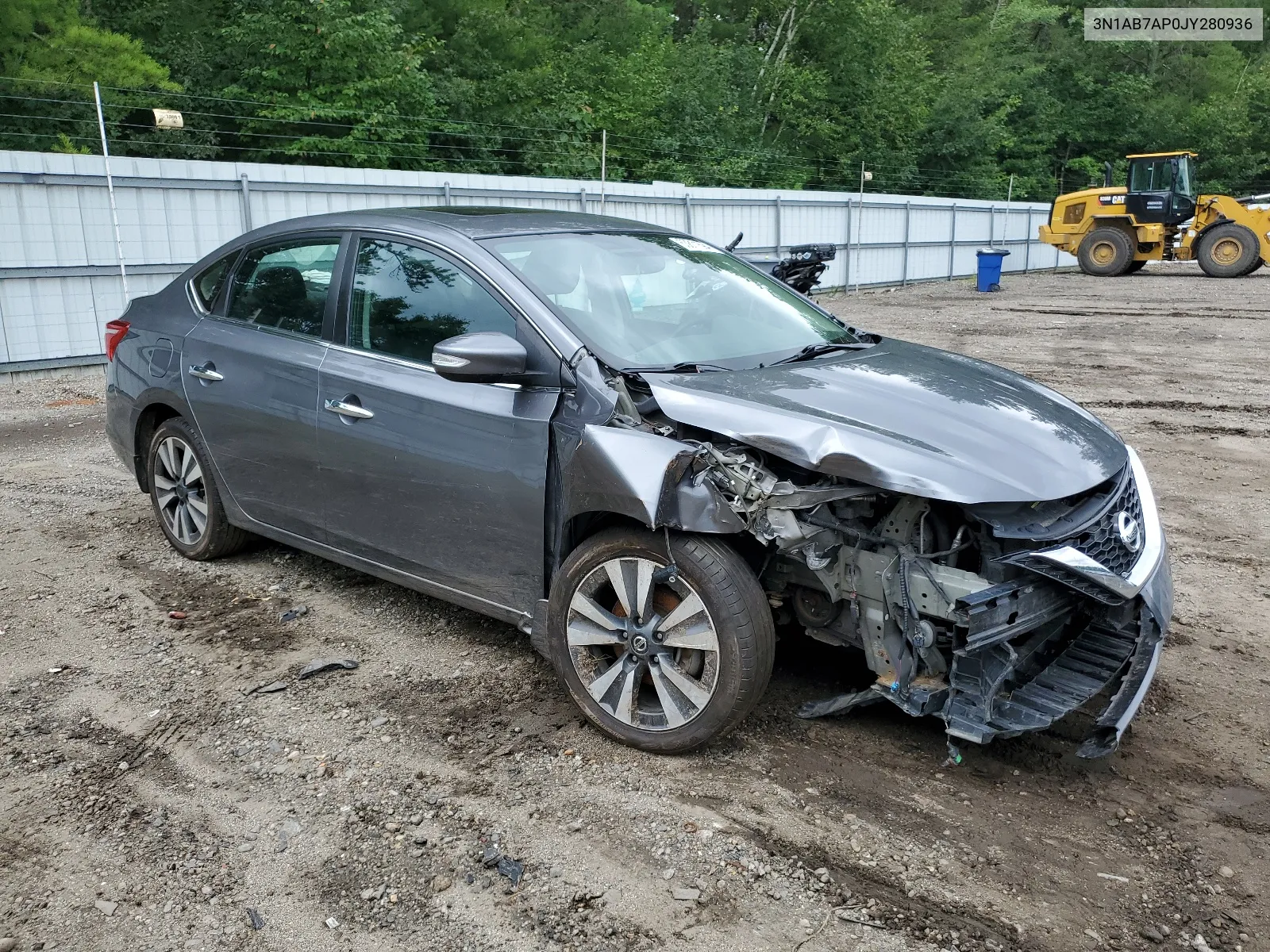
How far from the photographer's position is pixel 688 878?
2.79 metres

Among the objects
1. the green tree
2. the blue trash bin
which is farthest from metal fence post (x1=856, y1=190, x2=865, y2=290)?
the green tree

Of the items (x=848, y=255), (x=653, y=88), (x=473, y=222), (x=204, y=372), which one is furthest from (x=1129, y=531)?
(x=653, y=88)

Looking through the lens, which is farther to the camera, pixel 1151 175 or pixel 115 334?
pixel 1151 175

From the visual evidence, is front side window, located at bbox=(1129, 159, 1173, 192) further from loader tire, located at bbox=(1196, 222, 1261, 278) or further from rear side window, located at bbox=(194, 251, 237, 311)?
rear side window, located at bbox=(194, 251, 237, 311)

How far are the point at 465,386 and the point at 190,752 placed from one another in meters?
1.50

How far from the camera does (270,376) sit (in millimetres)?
4398

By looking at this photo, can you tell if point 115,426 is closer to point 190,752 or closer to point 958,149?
point 190,752

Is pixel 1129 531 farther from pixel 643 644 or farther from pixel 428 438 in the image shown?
pixel 428 438

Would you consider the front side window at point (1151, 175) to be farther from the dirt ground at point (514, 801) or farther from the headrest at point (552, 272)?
the headrest at point (552, 272)

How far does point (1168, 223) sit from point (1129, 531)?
82.8 ft

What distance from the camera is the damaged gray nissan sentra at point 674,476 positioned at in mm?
3064

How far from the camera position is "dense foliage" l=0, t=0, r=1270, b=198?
18.6 metres

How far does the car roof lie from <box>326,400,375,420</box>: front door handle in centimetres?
72

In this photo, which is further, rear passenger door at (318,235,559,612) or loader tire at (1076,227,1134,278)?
loader tire at (1076,227,1134,278)
